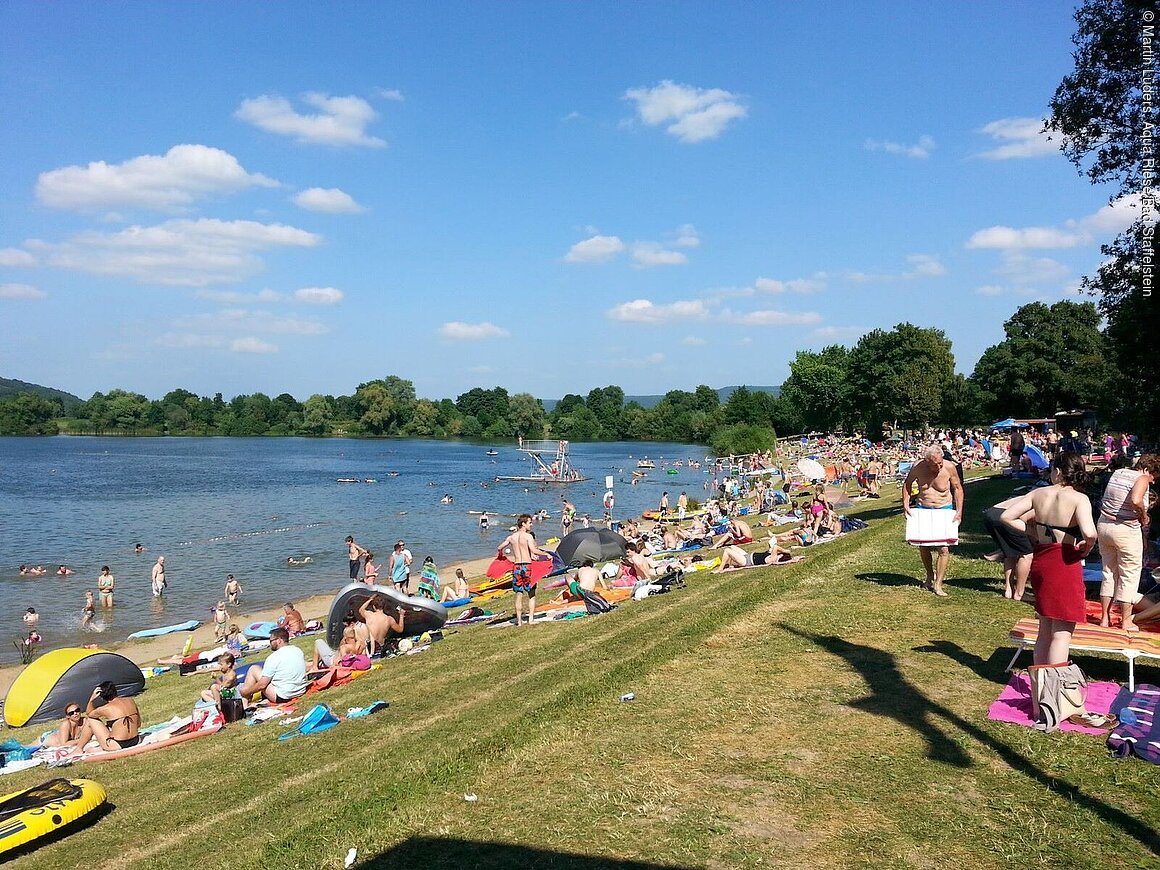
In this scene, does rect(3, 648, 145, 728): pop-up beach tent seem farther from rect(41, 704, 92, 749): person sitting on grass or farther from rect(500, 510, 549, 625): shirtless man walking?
rect(500, 510, 549, 625): shirtless man walking

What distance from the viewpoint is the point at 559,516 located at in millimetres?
45500

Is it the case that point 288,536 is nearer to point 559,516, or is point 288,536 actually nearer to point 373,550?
point 373,550

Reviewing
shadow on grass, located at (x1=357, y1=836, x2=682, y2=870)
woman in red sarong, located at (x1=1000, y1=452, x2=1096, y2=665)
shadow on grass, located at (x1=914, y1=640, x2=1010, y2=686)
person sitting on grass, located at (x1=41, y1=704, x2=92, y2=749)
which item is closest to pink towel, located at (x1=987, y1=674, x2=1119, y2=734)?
shadow on grass, located at (x1=914, y1=640, x2=1010, y2=686)

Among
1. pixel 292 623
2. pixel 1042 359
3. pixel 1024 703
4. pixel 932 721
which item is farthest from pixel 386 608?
pixel 1042 359

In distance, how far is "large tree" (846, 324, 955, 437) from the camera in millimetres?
66750

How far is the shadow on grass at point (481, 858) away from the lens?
14.2ft

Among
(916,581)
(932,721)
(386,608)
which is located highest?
(916,581)

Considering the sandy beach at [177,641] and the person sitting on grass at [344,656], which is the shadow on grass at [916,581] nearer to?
the person sitting on grass at [344,656]

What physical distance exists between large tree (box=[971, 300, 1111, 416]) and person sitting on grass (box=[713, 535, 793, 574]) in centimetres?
4823

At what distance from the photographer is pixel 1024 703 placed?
5961 mm

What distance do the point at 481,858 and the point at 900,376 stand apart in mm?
72205

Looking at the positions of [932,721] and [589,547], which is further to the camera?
[589,547]

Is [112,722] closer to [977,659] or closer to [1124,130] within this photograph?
[977,659]

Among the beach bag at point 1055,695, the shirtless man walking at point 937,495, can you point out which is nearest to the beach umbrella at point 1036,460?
the shirtless man walking at point 937,495
